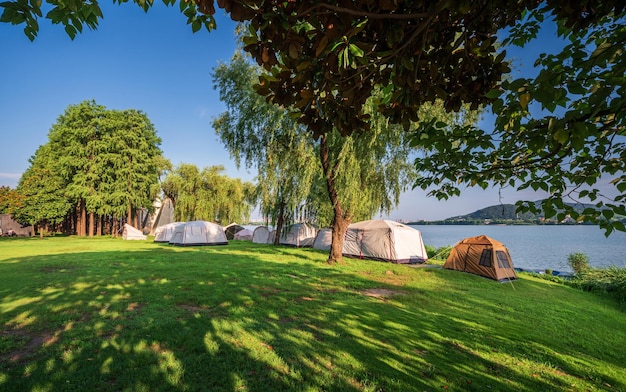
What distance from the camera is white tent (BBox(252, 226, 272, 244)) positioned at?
2365 centimetres

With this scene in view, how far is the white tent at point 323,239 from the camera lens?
61.6 feet

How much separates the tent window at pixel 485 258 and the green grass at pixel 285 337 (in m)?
3.26

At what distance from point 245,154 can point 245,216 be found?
19527 mm

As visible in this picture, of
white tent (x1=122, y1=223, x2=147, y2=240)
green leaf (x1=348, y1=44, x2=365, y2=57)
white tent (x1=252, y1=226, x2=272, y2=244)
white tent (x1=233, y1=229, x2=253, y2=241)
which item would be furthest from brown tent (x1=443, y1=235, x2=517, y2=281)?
white tent (x1=122, y1=223, x2=147, y2=240)

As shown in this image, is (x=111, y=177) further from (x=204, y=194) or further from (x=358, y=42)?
(x=358, y=42)

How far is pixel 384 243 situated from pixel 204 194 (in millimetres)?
20143

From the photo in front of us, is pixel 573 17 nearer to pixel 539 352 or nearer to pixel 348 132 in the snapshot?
pixel 348 132

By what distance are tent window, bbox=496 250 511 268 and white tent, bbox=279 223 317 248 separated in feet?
38.9

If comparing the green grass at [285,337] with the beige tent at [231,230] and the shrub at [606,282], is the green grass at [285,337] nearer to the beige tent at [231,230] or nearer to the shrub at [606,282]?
the shrub at [606,282]

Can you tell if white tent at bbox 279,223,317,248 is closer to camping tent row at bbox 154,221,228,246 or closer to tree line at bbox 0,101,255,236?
camping tent row at bbox 154,221,228,246

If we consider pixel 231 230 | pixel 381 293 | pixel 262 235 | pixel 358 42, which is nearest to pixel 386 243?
pixel 381 293

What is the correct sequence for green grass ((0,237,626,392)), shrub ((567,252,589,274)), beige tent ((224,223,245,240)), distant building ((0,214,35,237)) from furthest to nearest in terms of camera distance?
distant building ((0,214,35,237)), beige tent ((224,223,245,240)), shrub ((567,252,589,274)), green grass ((0,237,626,392))

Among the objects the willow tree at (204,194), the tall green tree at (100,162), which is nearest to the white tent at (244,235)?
the willow tree at (204,194)

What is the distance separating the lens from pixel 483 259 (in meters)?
11.8
